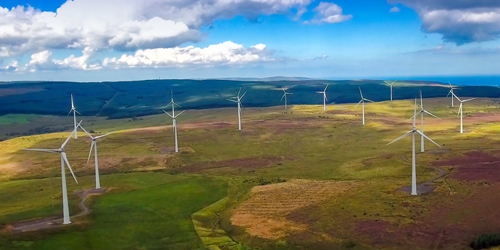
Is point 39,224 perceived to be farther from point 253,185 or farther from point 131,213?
point 253,185

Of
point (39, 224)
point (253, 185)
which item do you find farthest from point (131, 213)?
point (253, 185)

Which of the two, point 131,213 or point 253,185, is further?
point 253,185

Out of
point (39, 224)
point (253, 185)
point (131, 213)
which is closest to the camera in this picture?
point (39, 224)

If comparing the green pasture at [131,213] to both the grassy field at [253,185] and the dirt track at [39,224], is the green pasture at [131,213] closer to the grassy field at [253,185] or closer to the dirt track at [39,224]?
the grassy field at [253,185]

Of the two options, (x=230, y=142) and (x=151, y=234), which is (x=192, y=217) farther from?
(x=230, y=142)

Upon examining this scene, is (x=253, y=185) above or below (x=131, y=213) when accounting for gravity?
below

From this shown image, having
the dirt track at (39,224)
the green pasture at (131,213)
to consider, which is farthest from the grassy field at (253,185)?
the dirt track at (39,224)

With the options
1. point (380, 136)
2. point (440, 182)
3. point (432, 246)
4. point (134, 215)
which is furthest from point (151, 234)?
point (380, 136)

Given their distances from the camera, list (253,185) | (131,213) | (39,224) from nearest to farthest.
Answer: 1. (39,224)
2. (131,213)
3. (253,185)

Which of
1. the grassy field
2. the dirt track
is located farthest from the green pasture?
the dirt track

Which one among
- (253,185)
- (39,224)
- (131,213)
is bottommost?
(253,185)
